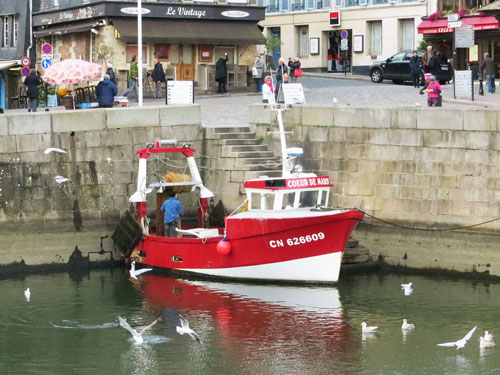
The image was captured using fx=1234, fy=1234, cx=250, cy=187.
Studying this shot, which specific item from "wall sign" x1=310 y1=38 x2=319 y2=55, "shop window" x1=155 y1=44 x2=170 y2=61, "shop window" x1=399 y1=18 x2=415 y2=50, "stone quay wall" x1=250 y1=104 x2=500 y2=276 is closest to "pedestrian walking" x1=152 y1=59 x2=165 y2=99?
"shop window" x1=155 y1=44 x2=170 y2=61

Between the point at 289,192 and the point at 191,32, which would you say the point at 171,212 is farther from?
the point at 191,32

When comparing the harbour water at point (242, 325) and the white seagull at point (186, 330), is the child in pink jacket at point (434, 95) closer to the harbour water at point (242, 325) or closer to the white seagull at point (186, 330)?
the harbour water at point (242, 325)

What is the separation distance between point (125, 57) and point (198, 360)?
88.0 feet

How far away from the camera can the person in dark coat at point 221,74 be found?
44469 millimetres

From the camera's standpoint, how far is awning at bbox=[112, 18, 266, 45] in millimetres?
44375

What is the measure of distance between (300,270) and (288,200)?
149 cm

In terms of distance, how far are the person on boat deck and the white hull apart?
1.96 m

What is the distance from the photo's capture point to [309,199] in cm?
2567

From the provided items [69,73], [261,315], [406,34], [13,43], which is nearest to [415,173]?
[261,315]

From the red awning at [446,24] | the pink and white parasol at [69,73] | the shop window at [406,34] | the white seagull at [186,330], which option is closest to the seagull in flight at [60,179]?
the pink and white parasol at [69,73]

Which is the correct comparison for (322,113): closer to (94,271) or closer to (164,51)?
(94,271)

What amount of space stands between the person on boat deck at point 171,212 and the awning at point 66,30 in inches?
764

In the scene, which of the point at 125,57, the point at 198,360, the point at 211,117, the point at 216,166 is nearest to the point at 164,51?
the point at 125,57

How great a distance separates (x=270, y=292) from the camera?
24906mm
